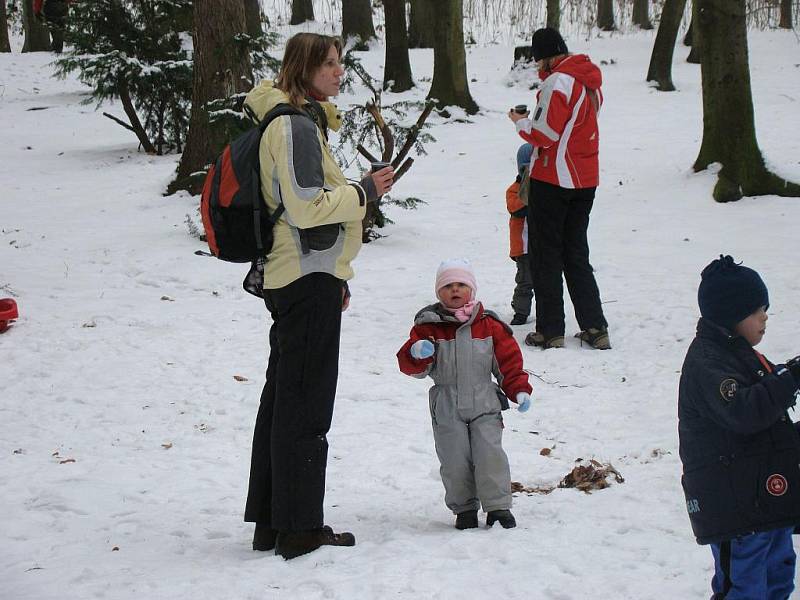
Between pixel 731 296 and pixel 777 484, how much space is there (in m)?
0.61

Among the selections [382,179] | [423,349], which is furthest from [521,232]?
[382,179]

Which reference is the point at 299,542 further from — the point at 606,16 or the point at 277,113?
the point at 606,16

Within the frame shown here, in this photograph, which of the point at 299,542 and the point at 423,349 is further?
the point at 423,349

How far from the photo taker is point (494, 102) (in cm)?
1777

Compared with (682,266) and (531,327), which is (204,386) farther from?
(682,266)

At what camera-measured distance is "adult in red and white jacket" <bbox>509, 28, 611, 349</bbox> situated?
6457mm

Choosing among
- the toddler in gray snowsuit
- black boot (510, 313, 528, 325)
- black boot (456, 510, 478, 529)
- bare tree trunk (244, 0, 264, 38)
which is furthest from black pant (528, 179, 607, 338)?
bare tree trunk (244, 0, 264, 38)

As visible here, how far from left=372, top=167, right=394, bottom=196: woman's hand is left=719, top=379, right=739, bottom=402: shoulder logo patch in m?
1.53

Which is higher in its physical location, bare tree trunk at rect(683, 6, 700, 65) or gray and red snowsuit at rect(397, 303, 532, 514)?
bare tree trunk at rect(683, 6, 700, 65)

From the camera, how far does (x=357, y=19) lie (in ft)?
71.8

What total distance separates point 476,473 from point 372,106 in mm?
4250

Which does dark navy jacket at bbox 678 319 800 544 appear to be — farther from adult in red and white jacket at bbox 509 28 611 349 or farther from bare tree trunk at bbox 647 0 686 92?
bare tree trunk at bbox 647 0 686 92

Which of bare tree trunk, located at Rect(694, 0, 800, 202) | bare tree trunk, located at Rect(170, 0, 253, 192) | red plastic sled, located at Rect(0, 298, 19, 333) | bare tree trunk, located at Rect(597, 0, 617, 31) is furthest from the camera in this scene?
bare tree trunk, located at Rect(597, 0, 617, 31)

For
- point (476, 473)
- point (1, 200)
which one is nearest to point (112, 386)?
point (476, 473)
